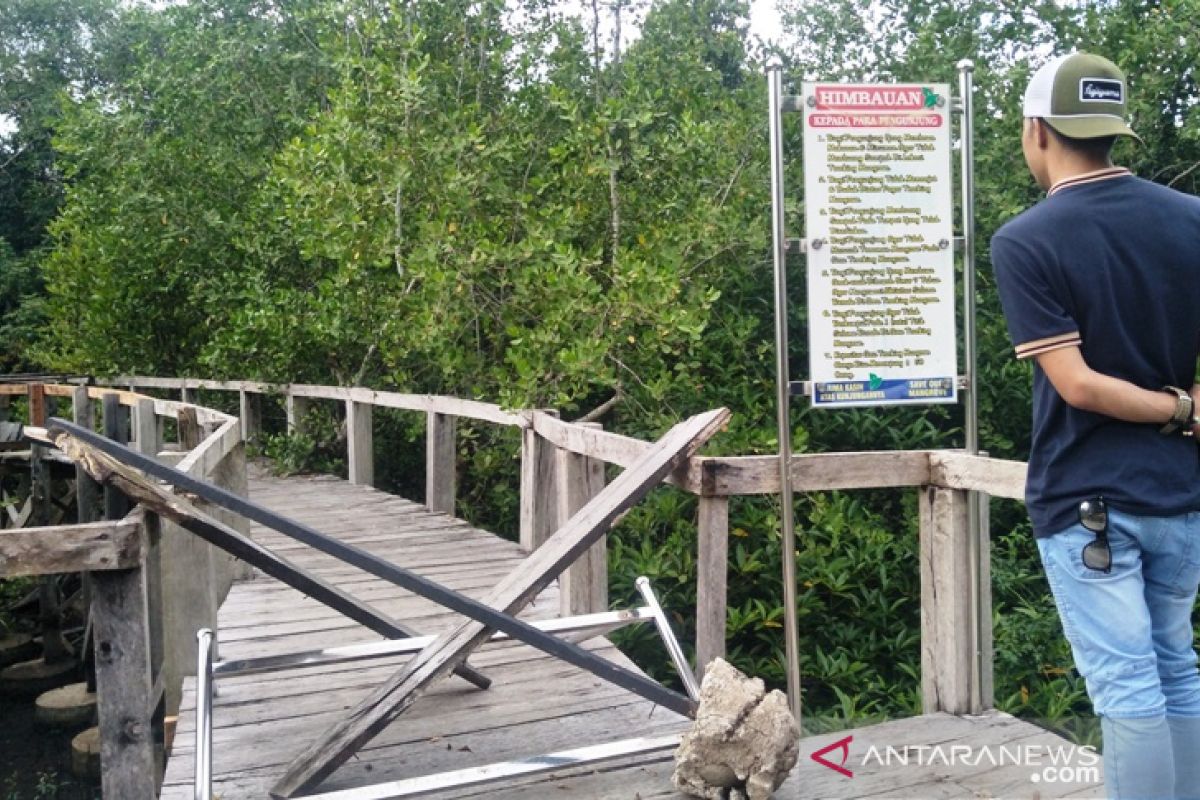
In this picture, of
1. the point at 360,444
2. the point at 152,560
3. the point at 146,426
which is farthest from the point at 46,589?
the point at 152,560

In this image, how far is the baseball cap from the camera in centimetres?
231

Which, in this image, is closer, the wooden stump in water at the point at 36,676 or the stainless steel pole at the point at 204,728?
the stainless steel pole at the point at 204,728

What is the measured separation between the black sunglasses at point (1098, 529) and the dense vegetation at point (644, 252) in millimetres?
3669

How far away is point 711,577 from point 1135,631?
1.34 meters

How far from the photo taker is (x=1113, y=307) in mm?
2246

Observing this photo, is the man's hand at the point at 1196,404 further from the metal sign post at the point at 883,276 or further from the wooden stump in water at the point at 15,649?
the wooden stump in water at the point at 15,649

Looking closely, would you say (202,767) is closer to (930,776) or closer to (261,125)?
(930,776)

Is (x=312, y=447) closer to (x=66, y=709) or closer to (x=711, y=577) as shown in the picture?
(x=66, y=709)

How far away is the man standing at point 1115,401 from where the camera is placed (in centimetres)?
223

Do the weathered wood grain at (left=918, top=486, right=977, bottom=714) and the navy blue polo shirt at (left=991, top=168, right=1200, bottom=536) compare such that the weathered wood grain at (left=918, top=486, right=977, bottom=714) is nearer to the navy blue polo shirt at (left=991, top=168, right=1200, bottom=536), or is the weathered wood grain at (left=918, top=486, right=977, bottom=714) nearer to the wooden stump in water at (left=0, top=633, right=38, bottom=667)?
the navy blue polo shirt at (left=991, top=168, right=1200, bottom=536)

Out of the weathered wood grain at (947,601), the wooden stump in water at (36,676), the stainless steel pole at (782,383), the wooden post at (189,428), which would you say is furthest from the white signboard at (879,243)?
the wooden stump in water at (36,676)

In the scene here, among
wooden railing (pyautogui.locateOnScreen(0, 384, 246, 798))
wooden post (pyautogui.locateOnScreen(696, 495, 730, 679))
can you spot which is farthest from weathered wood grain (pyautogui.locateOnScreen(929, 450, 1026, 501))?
wooden railing (pyautogui.locateOnScreen(0, 384, 246, 798))

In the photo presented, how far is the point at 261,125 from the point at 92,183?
105 inches

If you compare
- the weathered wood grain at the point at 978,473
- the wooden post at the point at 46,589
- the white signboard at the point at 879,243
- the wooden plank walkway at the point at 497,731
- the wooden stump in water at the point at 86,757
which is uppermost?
the white signboard at the point at 879,243
